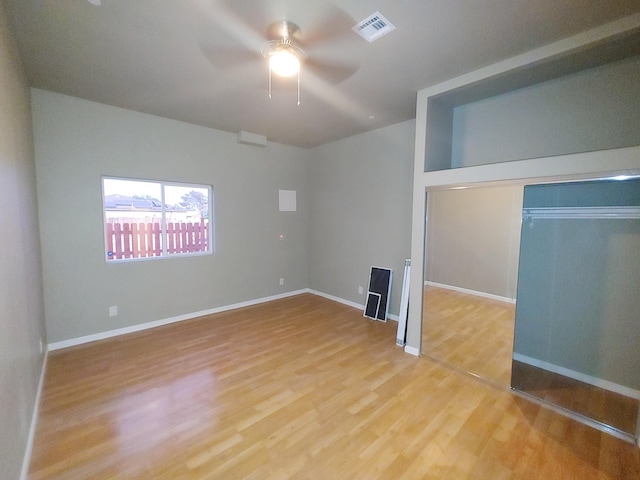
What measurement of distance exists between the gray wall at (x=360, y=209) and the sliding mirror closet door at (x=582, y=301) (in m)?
1.49

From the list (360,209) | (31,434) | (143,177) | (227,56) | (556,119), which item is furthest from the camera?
(360,209)

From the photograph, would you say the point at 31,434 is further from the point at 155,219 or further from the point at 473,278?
the point at 473,278

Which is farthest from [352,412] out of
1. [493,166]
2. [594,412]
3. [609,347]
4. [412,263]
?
[493,166]

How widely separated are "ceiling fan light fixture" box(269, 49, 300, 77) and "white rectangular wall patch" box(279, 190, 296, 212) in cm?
285

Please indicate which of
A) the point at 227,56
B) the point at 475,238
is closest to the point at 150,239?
the point at 227,56

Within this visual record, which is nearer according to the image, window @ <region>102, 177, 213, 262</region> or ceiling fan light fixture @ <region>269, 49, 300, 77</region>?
ceiling fan light fixture @ <region>269, 49, 300, 77</region>

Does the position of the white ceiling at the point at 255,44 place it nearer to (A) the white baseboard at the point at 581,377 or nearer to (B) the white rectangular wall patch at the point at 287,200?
(B) the white rectangular wall patch at the point at 287,200

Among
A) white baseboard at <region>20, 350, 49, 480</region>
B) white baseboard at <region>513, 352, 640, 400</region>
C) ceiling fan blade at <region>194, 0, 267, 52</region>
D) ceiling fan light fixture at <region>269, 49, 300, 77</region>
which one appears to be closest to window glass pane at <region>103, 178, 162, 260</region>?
white baseboard at <region>20, 350, 49, 480</region>

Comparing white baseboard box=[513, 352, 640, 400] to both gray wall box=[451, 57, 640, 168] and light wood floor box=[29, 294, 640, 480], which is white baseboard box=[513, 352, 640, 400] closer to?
light wood floor box=[29, 294, 640, 480]

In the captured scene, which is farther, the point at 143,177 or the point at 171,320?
the point at 171,320

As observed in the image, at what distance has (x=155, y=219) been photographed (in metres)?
3.60

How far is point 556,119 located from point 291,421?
11.1 ft

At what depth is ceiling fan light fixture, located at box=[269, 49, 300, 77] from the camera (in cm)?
196

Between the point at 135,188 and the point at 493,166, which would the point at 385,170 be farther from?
the point at 135,188
